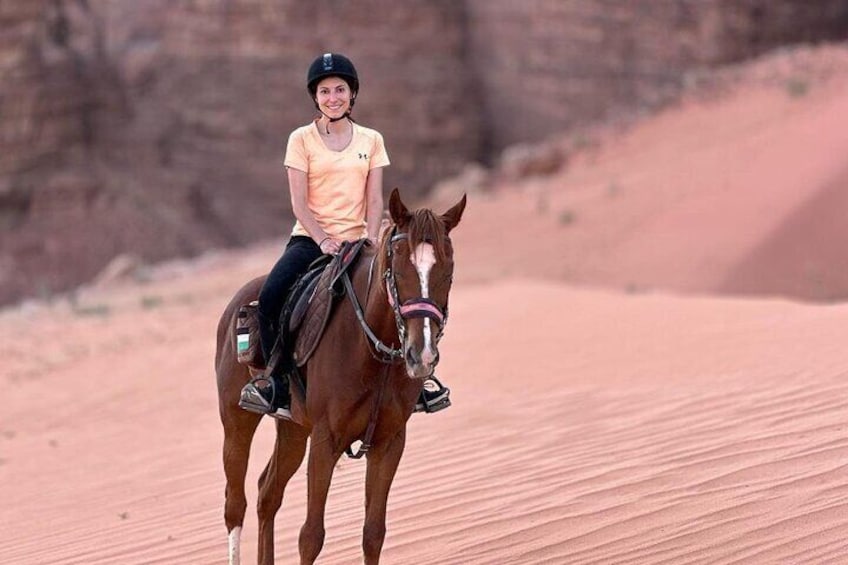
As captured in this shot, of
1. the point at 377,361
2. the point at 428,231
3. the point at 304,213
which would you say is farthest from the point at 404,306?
the point at 304,213

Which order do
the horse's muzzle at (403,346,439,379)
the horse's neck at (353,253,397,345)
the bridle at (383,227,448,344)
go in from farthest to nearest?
1. the horse's neck at (353,253,397,345)
2. the bridle at (383,227,448,344)
3. the horse's muzzle at (403,346,439,379)

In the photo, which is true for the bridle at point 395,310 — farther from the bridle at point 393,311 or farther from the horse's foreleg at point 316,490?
the horse's foreleg at point 316,490

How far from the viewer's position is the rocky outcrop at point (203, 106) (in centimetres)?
4081

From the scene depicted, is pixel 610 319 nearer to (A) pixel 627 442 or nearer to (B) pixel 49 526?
(A) pixel 627 442

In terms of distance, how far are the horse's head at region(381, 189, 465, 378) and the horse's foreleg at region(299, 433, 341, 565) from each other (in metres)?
0.78

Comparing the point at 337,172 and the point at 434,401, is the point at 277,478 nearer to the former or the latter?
the point at 434,401

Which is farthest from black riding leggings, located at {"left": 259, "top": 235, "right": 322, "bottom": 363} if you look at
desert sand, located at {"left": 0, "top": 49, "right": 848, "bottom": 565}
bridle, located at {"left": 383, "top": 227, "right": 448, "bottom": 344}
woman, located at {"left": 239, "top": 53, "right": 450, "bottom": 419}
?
desert sand, located at {"left": 0, "top": 49, "right": 848, "bottom": 565}

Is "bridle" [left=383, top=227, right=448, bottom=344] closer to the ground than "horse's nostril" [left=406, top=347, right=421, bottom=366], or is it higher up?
higher up

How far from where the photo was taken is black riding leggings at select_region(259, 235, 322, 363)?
794 cm

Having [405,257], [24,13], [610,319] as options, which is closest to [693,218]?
[610,319]

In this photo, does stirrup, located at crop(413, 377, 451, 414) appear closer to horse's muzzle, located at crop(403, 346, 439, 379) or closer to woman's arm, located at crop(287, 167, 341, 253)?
woman's arm, located at crop(287, 167, 341, 253)

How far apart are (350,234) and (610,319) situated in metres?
7.29

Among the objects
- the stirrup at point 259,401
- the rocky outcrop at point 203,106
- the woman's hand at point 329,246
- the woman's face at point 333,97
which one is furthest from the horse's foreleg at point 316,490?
the rocky outcrop at point 203,106

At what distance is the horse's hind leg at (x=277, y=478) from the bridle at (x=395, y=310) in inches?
46.4
